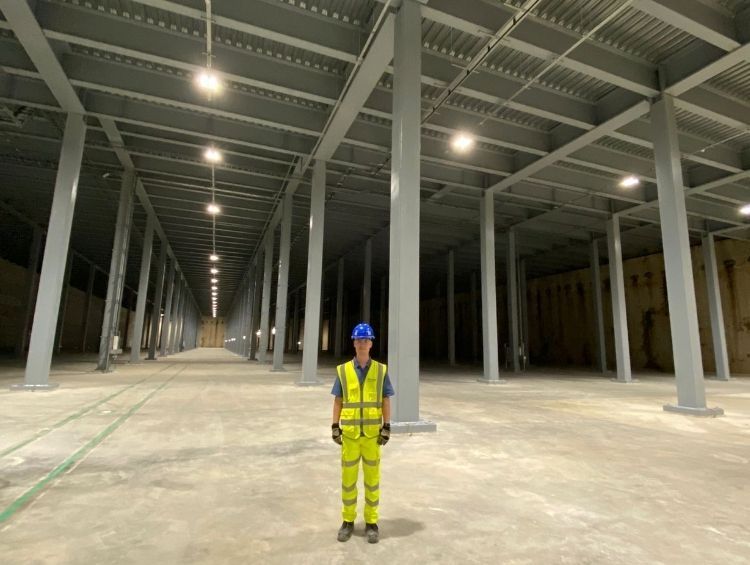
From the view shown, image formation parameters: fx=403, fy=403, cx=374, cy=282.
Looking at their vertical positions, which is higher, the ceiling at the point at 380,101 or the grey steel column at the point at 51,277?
the ceiling at the point at 380,101

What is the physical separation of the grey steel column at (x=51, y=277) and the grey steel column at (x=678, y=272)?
568 inches

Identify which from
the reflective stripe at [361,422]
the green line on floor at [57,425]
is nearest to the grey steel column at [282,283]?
the green line on floor at [57,425]

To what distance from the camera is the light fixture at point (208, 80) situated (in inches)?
368

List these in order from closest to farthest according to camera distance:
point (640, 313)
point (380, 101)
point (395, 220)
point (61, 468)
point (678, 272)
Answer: point (61, 468), point (395, 220), point (678, 272), point (380, 101), point (640, 313)

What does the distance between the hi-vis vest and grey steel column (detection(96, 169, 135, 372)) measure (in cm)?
1441

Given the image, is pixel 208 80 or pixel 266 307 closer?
pixel 208 80

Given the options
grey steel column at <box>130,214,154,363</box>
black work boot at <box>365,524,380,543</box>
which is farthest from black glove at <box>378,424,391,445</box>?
grey steel column at <box>130,214,154,363</box>

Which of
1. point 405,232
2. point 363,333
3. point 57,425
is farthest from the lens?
point 405,232

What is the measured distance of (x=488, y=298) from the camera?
50.7ft

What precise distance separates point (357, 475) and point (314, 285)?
1060 centimetres

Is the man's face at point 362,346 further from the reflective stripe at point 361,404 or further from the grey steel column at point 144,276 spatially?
the grey steel column at point 144,276

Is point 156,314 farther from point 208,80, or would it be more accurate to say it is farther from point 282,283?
point 208,80

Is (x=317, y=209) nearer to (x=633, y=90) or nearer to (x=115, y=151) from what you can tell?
(x=115, y=151)

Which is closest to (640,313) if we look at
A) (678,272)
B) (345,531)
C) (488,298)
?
(488,298)
